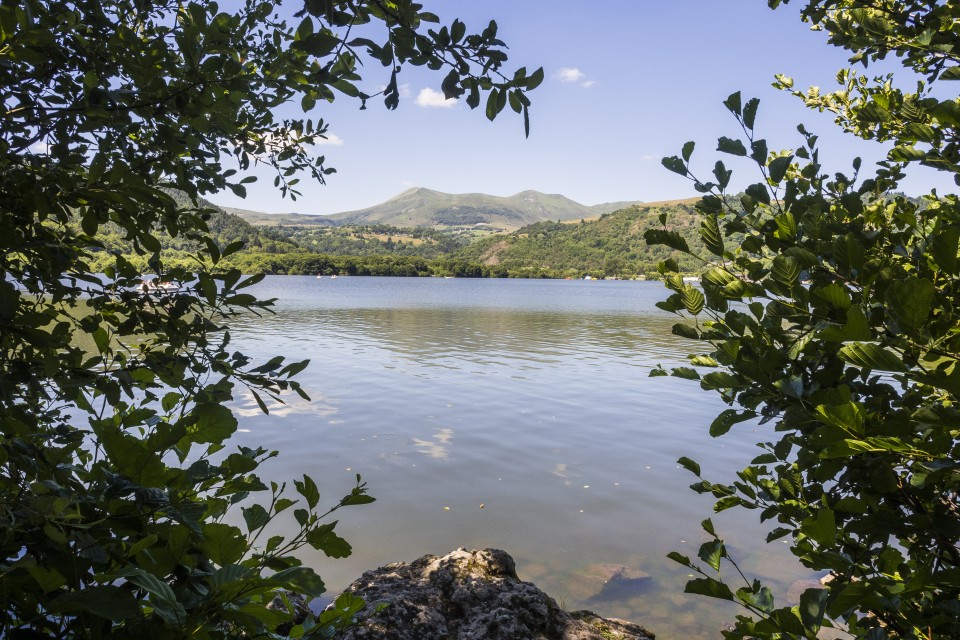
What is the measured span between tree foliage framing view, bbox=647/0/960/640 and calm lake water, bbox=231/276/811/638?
402 centimetres

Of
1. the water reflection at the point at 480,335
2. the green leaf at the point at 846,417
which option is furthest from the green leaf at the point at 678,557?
the water reflection at the point at 480,335

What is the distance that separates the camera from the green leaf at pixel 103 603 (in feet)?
2.23

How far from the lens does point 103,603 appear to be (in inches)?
27.6

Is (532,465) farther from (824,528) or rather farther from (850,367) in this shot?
(824,528)

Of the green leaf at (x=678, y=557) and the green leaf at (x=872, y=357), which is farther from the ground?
the green leaf at (x=872, y=357)

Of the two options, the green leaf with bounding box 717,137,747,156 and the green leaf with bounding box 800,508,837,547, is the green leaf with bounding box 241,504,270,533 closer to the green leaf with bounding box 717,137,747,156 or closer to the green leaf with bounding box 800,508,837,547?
the green leaf with bounding box 800,508,837,547

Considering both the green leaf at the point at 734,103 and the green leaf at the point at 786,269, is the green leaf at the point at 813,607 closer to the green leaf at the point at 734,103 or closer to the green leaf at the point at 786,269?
the green leaf at the point at 786,269

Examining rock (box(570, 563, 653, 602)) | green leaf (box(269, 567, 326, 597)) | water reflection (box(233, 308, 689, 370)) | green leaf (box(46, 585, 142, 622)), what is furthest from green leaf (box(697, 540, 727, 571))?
water reflection (box(233, 308, 689, 370))

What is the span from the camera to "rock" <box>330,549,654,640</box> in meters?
3.09

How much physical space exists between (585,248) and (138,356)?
153572mm

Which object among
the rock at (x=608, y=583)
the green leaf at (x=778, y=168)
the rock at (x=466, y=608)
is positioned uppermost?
the green leaf at (x=778, y=168)

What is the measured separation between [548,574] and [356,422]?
6.10 metres

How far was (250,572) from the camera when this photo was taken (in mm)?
843

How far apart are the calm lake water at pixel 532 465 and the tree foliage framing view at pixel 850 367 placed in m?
4.02
